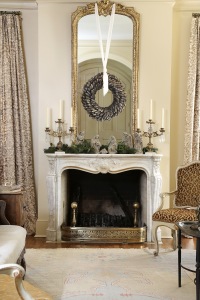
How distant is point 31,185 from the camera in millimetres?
5855

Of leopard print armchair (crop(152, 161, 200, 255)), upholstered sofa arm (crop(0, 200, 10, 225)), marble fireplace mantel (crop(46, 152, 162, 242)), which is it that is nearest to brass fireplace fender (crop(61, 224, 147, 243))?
marble fireplace mantel (crop(46, 152, 162, 242))

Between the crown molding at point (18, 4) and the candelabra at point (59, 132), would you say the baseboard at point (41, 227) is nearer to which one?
the candelabra at point (59, 132)

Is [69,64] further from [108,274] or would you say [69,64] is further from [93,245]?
[108,274]

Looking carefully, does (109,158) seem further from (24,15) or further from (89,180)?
(24,15)

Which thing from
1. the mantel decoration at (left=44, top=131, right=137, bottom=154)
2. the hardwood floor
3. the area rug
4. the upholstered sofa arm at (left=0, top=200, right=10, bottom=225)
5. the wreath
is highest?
the wreath

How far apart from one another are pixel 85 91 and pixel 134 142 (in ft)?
3.03

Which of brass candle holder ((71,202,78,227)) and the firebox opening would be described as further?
the firebox opening

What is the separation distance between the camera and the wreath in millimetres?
5684

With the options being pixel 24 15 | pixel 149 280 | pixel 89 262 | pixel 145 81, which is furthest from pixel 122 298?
pixel 24 15

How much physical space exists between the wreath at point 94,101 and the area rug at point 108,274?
174 cm

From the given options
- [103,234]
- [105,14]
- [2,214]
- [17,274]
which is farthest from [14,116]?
[17,274]

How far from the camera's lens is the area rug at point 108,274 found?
11.2ft

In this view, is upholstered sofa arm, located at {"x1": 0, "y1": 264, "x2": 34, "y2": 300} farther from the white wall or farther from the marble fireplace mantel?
the white wall

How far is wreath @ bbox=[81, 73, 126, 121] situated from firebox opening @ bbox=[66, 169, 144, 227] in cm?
81
